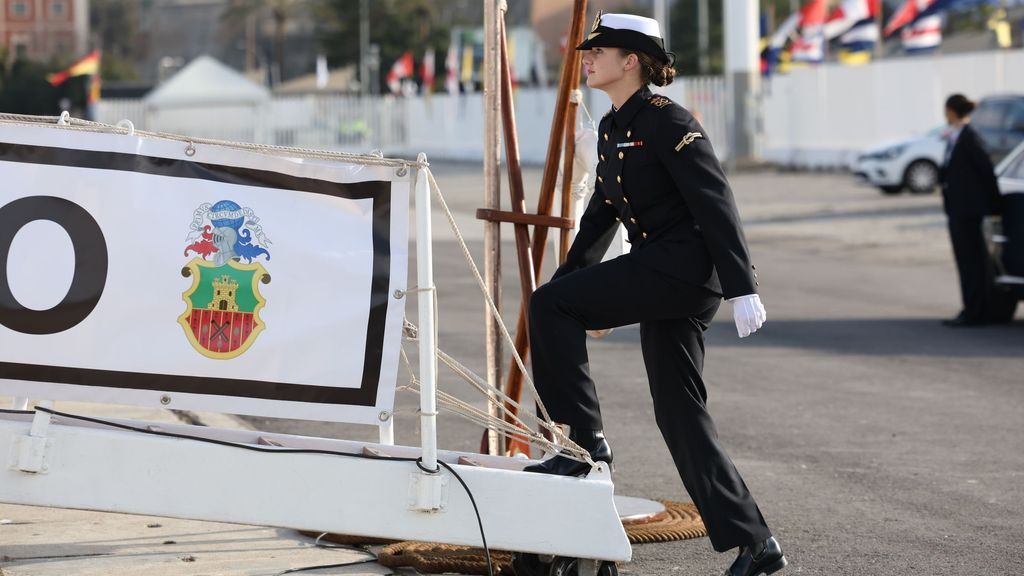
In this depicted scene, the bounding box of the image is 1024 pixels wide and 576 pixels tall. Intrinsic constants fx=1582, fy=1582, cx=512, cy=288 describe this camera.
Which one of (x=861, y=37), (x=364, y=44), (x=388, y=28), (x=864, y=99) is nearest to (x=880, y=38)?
(x=861, y=37)

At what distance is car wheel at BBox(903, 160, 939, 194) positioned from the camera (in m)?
29.2

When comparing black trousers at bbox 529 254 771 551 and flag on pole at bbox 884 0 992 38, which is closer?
black trousers at bbox 529 254 771 551

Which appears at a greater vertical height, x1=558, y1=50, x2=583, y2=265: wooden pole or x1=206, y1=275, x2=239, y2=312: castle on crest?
x1=558, y1=50, x2=583, y2=265: wooden pole

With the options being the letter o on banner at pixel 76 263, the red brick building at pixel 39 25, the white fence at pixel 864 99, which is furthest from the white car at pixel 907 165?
the red brick building at pixel 39 25

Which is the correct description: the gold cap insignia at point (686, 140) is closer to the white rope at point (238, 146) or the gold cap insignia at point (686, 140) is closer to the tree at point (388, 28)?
A: the white rope at point (238, 146)

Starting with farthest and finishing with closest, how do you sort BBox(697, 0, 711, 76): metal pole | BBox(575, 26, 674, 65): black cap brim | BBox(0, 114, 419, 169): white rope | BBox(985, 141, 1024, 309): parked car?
BBox(697, 0, 711, 76): metal pole
BBox(985, 141, 1024, 309): parked car
BBox(575, 26, 674, 65): black cap brim
BBox(0, 114, 419, 169): white rope

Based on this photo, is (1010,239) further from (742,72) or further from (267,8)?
(267,8)

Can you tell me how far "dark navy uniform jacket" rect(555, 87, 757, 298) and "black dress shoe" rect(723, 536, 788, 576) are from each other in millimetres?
813

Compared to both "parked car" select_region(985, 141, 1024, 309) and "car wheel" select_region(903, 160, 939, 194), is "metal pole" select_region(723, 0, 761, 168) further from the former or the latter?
"parked car" select_region(985, 141, 1024, 309)

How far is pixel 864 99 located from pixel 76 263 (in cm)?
3370

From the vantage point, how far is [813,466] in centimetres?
752

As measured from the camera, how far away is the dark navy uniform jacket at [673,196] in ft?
16.1

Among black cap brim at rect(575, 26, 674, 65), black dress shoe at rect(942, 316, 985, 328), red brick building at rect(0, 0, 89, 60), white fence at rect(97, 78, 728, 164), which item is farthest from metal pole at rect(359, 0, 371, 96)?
black cap brim at rect(575, 26, 674, 65)

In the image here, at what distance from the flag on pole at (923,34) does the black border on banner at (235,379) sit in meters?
32.2
